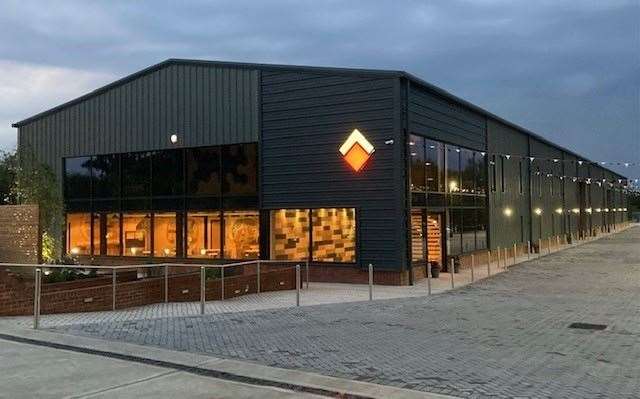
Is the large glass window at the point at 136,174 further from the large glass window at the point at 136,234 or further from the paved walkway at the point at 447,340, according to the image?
the paved walkway at the point at 447,340

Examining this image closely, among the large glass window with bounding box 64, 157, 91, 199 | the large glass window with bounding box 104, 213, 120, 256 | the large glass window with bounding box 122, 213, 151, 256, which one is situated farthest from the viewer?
the large glass window with bounding box 64, 157, 91, 199

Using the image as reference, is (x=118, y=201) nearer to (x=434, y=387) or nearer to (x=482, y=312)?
(x=482, y=312)

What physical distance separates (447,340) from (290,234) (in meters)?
12.7

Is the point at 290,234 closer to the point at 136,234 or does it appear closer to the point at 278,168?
the point at 278,168

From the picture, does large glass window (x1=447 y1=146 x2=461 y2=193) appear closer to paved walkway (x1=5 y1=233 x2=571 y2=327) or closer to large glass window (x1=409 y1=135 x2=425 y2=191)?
large glass window (x1=409 y1=135 x2=425 y2=191)

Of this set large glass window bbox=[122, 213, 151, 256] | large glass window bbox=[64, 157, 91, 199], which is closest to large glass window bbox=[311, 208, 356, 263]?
large glass window bbox=[122, 213, 151, 256]

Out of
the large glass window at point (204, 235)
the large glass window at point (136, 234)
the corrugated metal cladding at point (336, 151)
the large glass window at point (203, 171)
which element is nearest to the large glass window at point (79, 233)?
the large glass window at point (136, 234)

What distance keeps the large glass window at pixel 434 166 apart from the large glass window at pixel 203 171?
823 cm

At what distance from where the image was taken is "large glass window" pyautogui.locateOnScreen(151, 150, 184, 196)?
25703mm

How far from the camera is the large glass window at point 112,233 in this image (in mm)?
27297

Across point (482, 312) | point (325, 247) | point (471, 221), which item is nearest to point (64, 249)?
point (325, 247)

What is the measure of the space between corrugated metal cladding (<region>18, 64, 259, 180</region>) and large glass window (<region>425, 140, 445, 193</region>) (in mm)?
6598

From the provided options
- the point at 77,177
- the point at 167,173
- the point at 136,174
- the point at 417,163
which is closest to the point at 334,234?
the point at 417,163

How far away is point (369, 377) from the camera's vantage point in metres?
8.03
